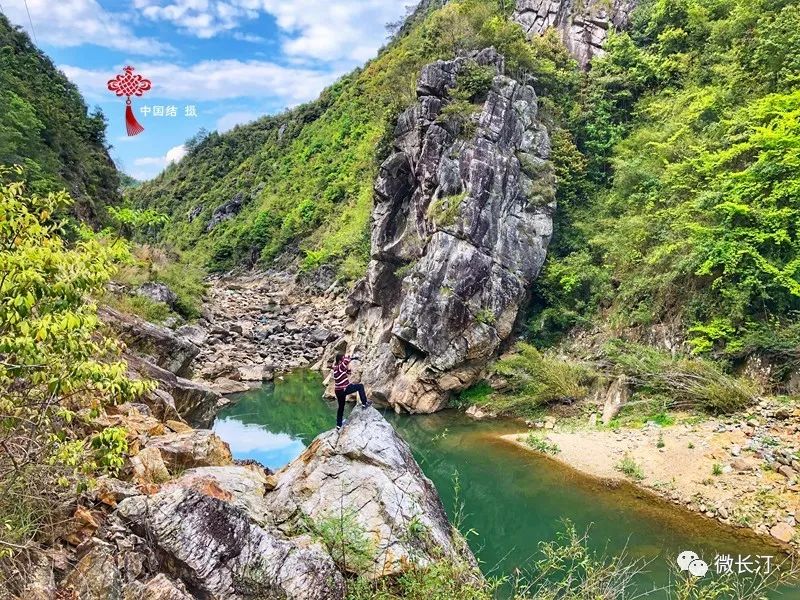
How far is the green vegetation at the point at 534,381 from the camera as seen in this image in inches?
723

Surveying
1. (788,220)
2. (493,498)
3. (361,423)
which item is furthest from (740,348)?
(361,423)

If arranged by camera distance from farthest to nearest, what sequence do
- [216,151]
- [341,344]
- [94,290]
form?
[216,151] < [341,344] < [94,290]

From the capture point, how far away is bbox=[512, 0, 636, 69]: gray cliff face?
2852cm

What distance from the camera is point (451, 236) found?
68.7 feet

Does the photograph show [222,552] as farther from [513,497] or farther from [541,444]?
[541,444]

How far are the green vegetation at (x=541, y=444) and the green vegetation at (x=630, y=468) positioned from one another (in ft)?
6.47

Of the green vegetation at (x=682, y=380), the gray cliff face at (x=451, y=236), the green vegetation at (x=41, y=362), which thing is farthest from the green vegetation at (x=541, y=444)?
the green vegetation at (x=41, y=362)

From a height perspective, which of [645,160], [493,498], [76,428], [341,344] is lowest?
[493,498]

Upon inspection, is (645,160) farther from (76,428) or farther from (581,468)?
(76,428)

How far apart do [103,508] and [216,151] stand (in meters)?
78.7

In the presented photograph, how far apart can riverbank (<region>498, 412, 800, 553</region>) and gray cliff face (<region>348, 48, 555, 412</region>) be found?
5.66 metres

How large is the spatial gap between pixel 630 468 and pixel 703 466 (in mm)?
1653

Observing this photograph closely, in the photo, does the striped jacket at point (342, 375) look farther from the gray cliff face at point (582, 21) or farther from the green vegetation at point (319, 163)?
the gray cliff face at point (582, 21)

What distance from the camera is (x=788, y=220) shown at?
14.4 m
